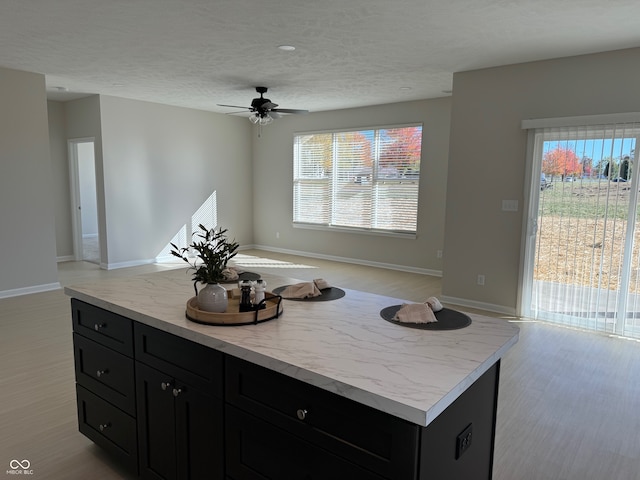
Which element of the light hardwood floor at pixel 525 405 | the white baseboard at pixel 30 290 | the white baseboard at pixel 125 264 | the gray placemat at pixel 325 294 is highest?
the gray placemat at pixel 325 294

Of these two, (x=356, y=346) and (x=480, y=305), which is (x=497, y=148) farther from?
(x=356, y=346)

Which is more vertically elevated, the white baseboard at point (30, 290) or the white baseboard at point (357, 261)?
the white baseboard at point (357, 261)

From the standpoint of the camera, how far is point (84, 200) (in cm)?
1037

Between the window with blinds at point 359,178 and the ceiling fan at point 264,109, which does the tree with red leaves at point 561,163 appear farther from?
the ceiling fan at point 264,109

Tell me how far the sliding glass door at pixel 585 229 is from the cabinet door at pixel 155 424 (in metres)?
4.05

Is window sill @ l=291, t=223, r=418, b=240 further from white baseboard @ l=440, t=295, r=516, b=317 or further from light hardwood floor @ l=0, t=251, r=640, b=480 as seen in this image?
light hardwood floor @ l=0, t=251, r=640, b=480

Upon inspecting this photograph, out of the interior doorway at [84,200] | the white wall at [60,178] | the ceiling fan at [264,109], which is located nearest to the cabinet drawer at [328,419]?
the ceiling fan at [264,109]

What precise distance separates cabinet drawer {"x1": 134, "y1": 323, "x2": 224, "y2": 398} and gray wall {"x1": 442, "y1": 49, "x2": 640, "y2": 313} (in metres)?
4.01

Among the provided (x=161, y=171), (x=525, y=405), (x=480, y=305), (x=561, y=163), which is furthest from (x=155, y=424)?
(x=161, y=171)

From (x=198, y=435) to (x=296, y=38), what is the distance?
332cm

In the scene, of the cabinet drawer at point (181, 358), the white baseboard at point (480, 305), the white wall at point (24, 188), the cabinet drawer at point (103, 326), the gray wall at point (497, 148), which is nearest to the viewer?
the cabinet drawer at point (181, 358)

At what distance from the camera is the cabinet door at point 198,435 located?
Result: 164 centimetres

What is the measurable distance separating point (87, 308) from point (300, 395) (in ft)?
4.48

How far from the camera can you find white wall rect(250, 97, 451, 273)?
6656 millimetres
